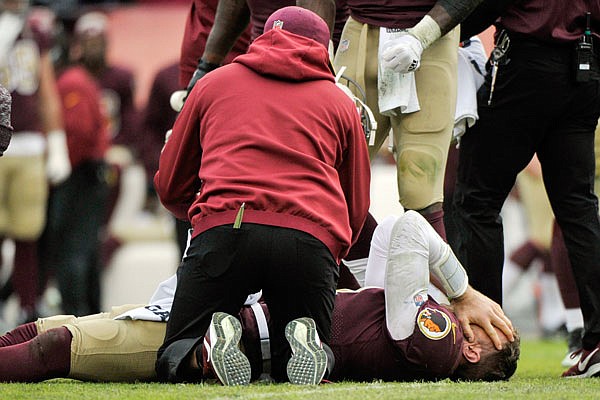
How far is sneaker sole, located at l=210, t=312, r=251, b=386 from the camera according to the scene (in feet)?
14.8

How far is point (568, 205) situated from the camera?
224 inches

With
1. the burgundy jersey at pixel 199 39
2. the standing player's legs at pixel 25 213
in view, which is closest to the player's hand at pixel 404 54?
the burgundy jersey at pixel 199 39

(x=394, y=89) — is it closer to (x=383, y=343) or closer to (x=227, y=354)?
(x=383, y=343)

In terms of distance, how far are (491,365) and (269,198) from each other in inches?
40.6

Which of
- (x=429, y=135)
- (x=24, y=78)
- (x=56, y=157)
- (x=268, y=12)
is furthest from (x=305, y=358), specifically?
(x=24, y=78)

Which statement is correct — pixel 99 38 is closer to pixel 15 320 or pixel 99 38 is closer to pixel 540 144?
pixel 15 320

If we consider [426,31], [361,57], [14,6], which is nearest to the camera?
[426,31]

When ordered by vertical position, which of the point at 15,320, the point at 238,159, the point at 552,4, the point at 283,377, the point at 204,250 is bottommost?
the point at 15,320

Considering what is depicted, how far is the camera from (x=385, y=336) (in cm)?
488

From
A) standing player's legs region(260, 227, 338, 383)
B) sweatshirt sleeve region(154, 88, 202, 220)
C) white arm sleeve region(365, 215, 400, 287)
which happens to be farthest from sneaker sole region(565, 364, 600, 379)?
sweatshirt sleeve region(154, 88, 202, 220)

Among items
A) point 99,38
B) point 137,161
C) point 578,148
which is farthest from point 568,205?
point 137,161

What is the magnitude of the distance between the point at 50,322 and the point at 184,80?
6.34ft

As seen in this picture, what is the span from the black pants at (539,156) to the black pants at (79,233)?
4154 millimetres

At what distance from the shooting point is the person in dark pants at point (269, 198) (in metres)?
4.67
